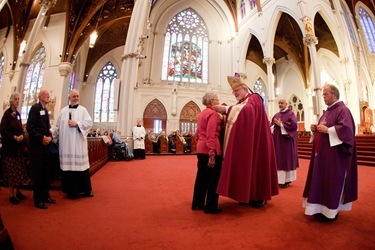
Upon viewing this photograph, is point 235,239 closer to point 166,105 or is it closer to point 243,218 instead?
point 243,218

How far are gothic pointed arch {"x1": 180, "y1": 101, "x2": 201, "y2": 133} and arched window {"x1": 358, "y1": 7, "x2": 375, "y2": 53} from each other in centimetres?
1447

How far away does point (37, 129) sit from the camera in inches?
105

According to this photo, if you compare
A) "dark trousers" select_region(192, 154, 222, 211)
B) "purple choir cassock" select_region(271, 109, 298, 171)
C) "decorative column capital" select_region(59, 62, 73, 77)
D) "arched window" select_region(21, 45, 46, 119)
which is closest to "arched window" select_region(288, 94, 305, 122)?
"purple choir cassock" select_region(271, 109, 298, 171)

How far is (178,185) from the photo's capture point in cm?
386

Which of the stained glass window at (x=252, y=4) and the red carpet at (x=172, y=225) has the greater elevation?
the stained glass window at (x=252, y=4)

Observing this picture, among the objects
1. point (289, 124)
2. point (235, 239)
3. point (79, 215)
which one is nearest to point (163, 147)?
point (289, 124)

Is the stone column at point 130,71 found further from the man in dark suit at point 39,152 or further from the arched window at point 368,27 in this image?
the arched window at point 368,27

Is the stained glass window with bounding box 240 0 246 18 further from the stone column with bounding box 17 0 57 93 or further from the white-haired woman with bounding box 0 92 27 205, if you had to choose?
the white-haired woman with bounding box 0 92 27 205

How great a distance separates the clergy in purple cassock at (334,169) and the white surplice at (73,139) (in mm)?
2951

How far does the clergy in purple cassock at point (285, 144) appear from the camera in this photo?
382 centimetres

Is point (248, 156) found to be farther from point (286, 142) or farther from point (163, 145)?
point (163, 145)

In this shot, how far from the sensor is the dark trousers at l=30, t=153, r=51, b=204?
2588 millimetres

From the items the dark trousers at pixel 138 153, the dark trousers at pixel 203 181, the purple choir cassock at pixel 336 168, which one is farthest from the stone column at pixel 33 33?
the purple choir cassock at pixel 336 168

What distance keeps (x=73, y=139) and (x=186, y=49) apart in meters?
16.0
